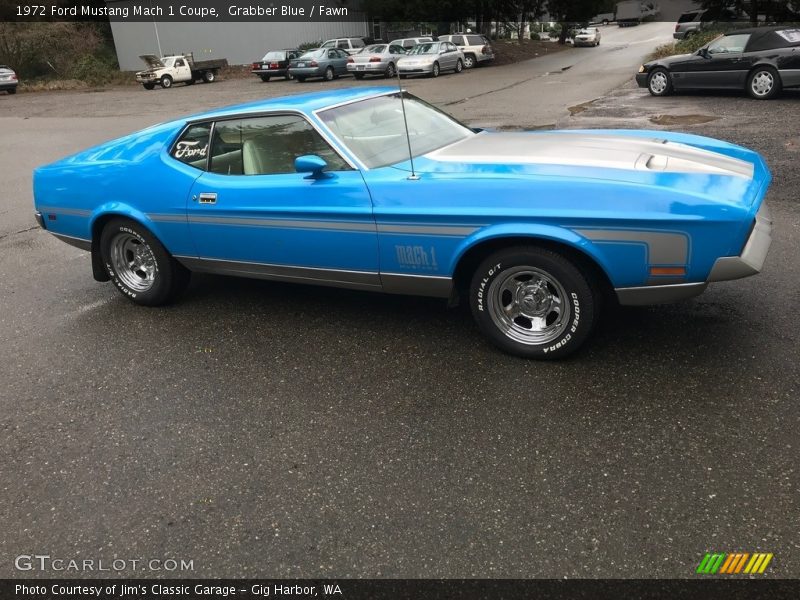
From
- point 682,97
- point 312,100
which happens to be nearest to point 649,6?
point 682,97

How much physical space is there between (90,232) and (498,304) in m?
3.10

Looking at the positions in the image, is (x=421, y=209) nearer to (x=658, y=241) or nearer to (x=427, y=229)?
(x=427, y=229)

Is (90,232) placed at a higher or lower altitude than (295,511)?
higher

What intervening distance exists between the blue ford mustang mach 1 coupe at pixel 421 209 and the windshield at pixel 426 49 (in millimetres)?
24680

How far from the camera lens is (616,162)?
3.65 m

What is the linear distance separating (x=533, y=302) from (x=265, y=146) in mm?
1988

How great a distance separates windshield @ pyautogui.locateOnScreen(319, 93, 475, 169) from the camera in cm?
411

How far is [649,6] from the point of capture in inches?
2849

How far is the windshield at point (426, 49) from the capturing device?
28000 mm

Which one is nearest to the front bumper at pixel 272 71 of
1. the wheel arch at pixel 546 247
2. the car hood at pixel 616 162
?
the car hood at pixel 616 162

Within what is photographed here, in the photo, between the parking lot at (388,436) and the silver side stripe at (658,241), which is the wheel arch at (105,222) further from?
the silver side stripe at (658,241)

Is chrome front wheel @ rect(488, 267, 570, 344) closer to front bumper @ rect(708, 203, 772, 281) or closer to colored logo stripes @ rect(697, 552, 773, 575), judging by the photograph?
front bumper @ rect(708, 203, 772, 281)

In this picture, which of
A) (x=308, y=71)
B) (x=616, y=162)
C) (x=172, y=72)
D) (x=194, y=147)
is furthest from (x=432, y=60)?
(x=616, y=162)
